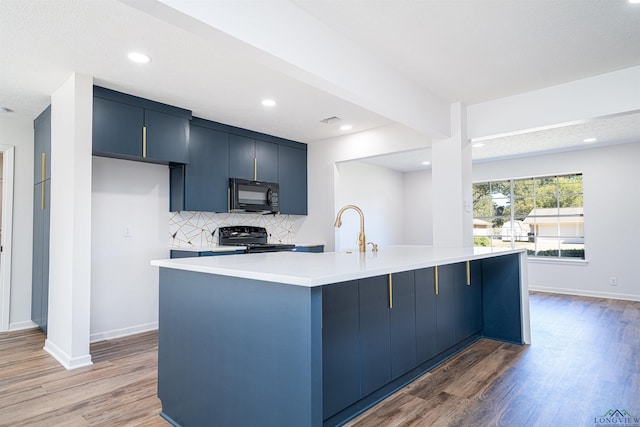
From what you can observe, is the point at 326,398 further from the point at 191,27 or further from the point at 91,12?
the point at 91,12

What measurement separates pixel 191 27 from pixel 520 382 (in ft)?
9.42

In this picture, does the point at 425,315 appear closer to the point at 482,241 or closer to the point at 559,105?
the point at 559,105

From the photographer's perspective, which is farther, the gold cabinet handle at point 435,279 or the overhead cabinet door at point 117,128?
the overhead cabinet door at point 117,128

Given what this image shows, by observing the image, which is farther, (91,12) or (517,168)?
(517,168)

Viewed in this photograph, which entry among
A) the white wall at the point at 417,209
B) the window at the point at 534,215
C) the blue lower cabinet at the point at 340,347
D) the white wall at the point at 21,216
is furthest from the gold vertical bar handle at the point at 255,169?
the window at the point at 534,215

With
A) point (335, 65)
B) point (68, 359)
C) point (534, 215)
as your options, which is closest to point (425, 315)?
point (335, 65)

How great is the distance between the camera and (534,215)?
6434mm

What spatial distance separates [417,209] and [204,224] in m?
4.82

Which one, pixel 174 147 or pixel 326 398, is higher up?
pixel 174 147

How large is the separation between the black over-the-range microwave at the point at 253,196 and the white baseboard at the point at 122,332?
153 centimetres

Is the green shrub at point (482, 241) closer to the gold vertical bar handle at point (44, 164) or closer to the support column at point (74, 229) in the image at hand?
the support column at point (74, 229)

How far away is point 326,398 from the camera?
5.99 feet

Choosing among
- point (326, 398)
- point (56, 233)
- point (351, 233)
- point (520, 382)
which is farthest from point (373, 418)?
point (351, 233)

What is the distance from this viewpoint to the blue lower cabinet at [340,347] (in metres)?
1.83
